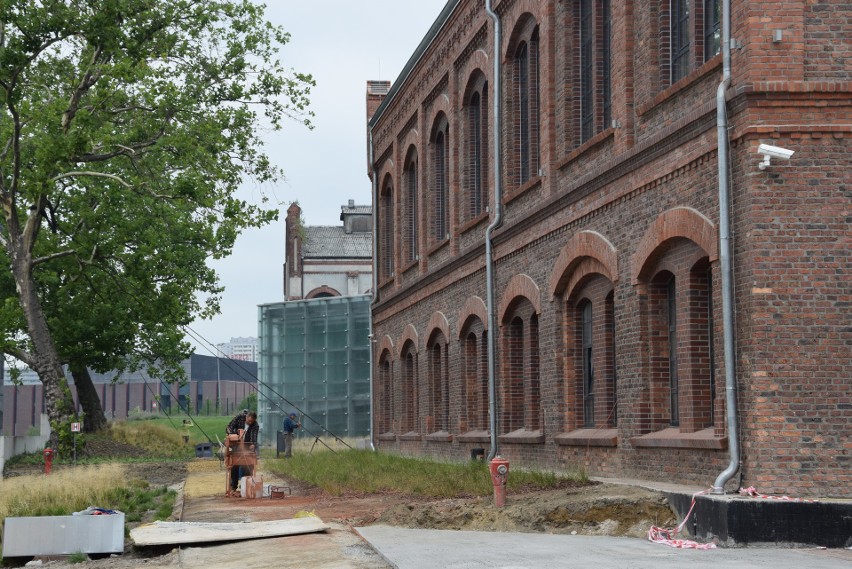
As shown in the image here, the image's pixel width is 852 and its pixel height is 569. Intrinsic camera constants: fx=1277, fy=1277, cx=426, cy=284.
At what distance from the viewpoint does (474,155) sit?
26.9 metres

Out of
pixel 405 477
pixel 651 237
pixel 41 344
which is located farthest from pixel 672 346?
pixel 41 344

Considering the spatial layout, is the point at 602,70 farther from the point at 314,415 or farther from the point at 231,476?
the point at 314,415

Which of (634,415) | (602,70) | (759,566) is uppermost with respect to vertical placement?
(602,70)

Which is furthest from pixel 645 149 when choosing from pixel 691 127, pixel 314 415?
pixel 314 415

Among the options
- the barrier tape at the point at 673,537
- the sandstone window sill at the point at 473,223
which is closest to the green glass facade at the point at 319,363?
the sandstone window sill at the point at 473,223

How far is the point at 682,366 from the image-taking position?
51.5ft

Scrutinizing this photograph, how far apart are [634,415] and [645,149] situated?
3520 millimetres

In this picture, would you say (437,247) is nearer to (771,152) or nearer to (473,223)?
(473,223)

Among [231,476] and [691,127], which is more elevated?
[691,127]

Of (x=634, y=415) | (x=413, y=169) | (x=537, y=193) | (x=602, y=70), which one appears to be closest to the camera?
(x=634, y=415)

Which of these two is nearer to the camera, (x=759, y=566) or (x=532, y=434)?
(x=759, y=566)

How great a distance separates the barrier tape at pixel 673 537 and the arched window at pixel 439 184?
56.3ft

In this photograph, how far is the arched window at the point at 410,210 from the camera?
33844 millimetres

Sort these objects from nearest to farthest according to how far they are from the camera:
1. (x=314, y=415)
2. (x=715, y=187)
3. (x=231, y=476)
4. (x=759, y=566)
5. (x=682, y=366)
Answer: (x=759, y=566) < (x=715, y=187) < (x=682, y=366) < (x=231, y=476) < (x=314, y=415)
